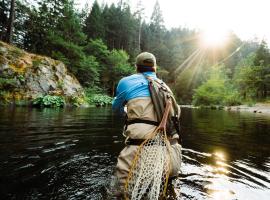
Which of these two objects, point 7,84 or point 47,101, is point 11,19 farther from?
point 47,101

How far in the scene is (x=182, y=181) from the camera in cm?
383

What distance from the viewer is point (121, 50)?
160 ft

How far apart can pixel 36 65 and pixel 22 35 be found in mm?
12534

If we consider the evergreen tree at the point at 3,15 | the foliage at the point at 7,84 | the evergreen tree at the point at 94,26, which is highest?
the evergreen tree at the point at 94,26

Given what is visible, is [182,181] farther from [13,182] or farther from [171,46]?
[171,46]

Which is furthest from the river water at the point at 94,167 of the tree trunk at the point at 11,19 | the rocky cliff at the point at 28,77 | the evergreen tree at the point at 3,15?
the evergreen tree at the point at 3,15

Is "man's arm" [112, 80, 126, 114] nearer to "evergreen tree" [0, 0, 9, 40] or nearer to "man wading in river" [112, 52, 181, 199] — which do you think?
"man wading in river" [112, 52, 181, 199]

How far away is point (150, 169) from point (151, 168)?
2 centimetres

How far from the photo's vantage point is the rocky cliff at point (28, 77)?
20.0m

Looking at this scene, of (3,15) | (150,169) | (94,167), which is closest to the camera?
(150,169)

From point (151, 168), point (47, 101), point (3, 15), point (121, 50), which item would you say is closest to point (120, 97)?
point (151, 168)

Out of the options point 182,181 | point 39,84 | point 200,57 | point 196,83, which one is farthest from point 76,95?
point 200,57

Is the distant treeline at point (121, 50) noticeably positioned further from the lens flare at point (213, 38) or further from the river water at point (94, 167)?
the river water at point (94, 167)

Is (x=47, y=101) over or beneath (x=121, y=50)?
beneath
